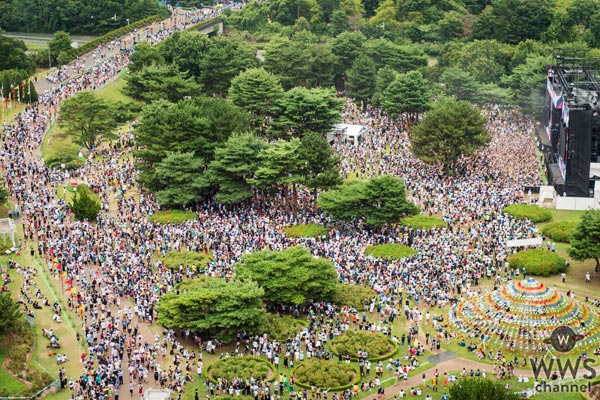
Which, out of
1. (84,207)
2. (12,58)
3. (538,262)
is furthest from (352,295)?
(12,58)

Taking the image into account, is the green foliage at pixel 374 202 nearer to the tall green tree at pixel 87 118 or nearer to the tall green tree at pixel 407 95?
the tall green tree at pixel 407 95

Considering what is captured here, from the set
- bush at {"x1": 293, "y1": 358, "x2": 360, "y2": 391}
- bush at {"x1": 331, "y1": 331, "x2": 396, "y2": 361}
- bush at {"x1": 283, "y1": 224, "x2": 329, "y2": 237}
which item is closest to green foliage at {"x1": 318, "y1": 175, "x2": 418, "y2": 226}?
bush at {"x1": 283, "y1": 224, "x2": 329, "y2": 237}

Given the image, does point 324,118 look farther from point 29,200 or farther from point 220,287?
point 220,287

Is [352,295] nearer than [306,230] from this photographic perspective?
Yes

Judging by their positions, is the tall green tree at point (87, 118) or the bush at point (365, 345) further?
the tall green tree at point (87, 118)

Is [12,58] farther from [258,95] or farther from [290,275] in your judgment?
[290,275]

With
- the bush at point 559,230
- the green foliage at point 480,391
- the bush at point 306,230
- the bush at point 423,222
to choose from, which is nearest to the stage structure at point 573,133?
the bush at point 559,230

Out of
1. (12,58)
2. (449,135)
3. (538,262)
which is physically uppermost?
(12,58)
